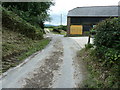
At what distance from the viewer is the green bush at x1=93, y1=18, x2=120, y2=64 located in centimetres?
372

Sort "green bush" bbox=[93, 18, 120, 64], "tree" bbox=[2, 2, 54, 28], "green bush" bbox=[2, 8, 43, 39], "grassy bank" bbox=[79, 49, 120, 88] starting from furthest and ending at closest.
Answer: "tree" bbox=[2, 2, 54, 28] < "green bush" bbox=[2, 8, 43, 39] < "green bush" bbox=[93, 18, 120, 64] < "grassy bank" bbox=[79, 49, 120, 88]

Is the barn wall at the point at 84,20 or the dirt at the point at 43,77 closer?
the dirt at the point at 43,77

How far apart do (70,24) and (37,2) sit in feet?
34.9

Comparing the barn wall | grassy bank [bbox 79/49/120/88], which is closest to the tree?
the barn wall

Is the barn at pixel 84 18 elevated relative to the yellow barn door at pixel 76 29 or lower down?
elevated

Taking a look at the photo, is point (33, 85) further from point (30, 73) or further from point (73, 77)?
point (73, 77)

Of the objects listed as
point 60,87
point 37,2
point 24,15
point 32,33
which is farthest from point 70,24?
point 60,87

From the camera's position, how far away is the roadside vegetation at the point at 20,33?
5641 mm

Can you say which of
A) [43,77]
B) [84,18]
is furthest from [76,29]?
[43,77]

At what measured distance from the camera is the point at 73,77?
3.88 m

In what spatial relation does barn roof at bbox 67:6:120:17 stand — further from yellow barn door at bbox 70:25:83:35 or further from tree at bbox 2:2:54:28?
tree at bbox 2:2:54:28

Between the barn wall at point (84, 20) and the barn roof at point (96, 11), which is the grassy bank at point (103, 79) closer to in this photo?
the barn wall at point (84, 20)

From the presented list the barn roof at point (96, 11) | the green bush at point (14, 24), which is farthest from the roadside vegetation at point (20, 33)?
the barn roof at point (96, 11)

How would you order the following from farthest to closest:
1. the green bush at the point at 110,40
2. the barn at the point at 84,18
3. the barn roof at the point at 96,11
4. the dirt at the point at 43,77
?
the barn roof at the point at 96,11 → the barn at the point at 84,18 → the green bush at the point at 110,40 → the dirt at the point at 43,77
